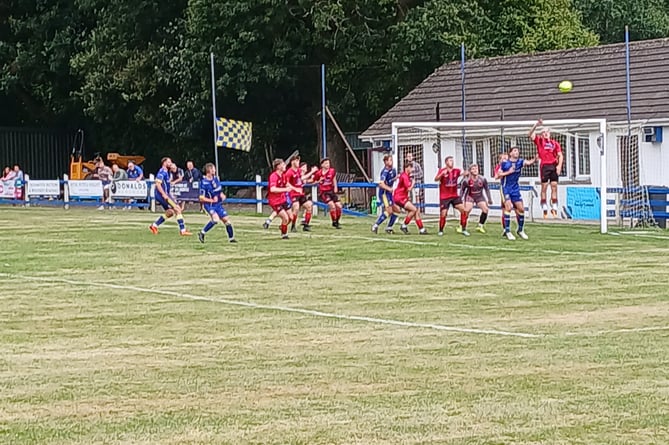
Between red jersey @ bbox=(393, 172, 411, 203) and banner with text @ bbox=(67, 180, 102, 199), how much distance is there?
1846 cm

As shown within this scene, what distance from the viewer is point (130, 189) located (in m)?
42.9

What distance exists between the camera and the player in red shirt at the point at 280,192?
26.6 meters

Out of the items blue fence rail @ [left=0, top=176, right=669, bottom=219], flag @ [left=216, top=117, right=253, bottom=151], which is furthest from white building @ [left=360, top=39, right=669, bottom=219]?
flag @ [left=216, top=117, right=253, bottom=151]

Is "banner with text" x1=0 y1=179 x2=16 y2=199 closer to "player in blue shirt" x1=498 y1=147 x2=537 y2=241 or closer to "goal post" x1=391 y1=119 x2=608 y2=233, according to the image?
"goal post" x1=391 y1=119 x2=608 y2=233

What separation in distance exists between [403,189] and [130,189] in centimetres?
1706

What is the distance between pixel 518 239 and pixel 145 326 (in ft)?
44.0

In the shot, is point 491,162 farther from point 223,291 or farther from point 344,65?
point 223,291

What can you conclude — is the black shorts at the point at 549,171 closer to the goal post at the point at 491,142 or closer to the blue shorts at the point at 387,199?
the goal post at the point at 491,142

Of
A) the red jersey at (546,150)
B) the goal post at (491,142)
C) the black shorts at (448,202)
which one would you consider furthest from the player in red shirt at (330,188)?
the red jersey at (546,150)

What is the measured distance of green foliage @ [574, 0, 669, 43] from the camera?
61344 mm

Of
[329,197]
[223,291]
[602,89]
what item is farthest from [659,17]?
[223,291]

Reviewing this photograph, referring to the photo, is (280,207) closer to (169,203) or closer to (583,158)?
(169,203)

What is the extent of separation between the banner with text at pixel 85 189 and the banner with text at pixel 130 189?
2.61 ft

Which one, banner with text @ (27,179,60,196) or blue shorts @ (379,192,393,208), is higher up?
banner with text @ (27,179,60,196)
